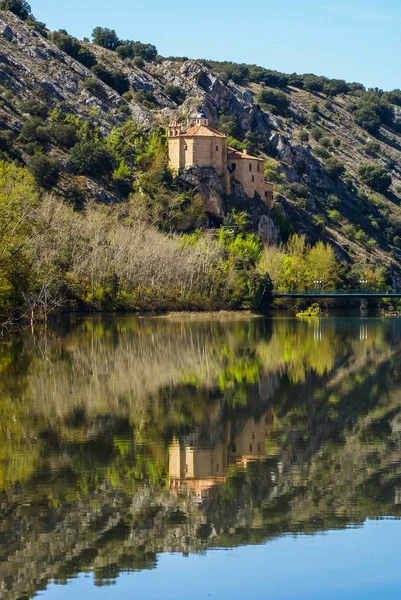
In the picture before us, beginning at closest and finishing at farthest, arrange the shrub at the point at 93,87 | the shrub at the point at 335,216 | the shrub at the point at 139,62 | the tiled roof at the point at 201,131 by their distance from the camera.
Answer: the tiled roof at the point at 201,131
the shrub at the point at 93,87
the shrub at the point at 335,216
the shrub at the point at 139,62

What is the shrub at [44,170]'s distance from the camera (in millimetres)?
116250

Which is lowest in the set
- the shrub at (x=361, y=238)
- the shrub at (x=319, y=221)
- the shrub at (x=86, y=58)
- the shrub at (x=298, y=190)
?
the shrub at (x=361, y=238)

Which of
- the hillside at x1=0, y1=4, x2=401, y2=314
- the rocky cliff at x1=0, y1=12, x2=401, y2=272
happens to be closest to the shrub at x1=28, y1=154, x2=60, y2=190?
the hillside at x1=0, y1=4, x2=401, y2=314

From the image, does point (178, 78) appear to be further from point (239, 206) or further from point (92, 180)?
point (92, 180)

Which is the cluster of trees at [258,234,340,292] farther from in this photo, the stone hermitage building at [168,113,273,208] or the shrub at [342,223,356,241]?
the shrub at [342,223,356,241]

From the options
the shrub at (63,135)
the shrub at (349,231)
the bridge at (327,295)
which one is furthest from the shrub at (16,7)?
the bridge at (327,295)

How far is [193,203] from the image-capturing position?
443ft

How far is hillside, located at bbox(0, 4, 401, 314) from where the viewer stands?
431 feet

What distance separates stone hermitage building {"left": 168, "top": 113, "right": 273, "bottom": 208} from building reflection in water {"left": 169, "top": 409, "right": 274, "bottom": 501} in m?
113

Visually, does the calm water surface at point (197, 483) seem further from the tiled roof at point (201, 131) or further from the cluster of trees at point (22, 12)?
the cluster of trees at point (22, 12)

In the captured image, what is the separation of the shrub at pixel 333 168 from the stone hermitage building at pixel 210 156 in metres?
35.9

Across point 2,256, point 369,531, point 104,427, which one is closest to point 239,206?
point 2,256

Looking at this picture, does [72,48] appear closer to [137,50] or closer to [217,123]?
[137,50]

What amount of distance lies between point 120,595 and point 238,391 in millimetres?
21189
